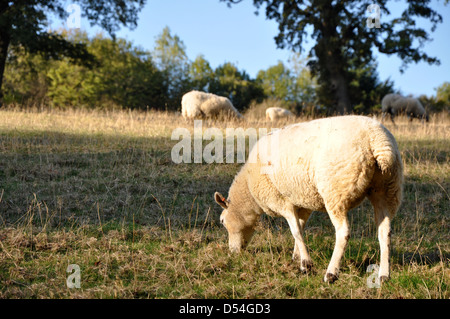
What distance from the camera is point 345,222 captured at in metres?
4.47

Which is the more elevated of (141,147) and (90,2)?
(90,2)

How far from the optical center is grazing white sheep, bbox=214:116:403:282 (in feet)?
14.2

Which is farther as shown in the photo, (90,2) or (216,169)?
(90,2)

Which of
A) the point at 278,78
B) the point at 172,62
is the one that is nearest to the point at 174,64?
the point at 172,62

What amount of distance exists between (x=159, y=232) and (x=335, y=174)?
3.10m

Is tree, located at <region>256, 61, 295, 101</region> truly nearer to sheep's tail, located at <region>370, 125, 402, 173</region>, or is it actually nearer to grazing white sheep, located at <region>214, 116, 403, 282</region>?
grazing white sheep, located at <region>214, 116, 403, 282</region>

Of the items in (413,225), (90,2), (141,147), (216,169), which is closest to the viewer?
(413,225)

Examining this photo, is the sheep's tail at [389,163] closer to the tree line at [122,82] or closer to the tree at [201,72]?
the tree line at [122,82]

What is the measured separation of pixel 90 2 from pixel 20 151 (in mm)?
16132

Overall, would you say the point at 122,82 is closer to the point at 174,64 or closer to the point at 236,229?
the point at 174,64
